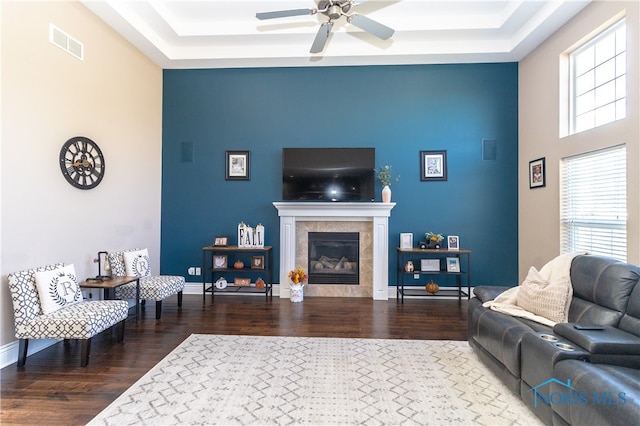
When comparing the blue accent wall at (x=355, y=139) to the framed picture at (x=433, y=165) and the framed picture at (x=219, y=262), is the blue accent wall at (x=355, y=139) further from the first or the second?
the framed picture at (x=219, y=262)

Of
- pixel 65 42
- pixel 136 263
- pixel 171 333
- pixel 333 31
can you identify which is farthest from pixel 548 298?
pixel 65 42

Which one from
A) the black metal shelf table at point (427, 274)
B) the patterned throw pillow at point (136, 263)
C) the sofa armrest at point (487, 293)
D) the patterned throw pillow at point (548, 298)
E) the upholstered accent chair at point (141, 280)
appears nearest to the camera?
the patterned throw pillow at point (548, 298)

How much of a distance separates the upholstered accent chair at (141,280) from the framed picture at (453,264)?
402cm

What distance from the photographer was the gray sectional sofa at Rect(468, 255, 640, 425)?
5.18ft

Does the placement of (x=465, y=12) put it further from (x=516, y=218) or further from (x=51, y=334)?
(x=51, y=334)

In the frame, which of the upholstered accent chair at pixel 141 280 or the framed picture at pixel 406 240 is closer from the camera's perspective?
the upholstered accent chair at pixel 141 280

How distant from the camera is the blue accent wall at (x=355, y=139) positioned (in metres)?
5.19

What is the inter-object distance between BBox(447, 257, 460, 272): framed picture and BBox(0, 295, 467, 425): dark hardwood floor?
51 centimetres

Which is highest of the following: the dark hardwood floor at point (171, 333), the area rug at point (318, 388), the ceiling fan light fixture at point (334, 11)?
the ceiling fan light fixture at point (334, 11)

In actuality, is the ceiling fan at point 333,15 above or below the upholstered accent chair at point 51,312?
above

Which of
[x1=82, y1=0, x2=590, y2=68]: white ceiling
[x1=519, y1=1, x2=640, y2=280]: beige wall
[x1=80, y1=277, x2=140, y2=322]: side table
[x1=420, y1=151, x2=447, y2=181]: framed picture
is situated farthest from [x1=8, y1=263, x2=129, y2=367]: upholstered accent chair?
[x1=519, y1=1, x2=640, y2=280]: beige wall

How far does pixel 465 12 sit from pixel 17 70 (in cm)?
518

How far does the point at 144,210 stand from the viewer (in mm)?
5027

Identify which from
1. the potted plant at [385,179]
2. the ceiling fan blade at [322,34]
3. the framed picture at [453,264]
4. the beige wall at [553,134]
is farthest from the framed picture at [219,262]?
the beige wall at [553,134]
